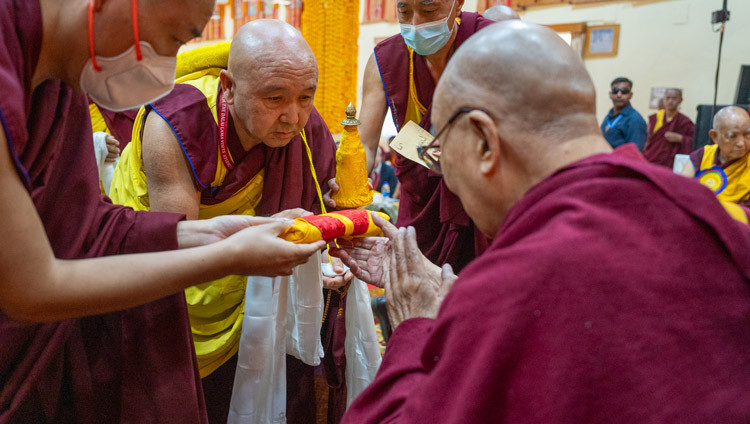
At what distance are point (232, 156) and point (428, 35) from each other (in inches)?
40.8

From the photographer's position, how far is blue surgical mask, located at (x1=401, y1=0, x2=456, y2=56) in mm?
2389

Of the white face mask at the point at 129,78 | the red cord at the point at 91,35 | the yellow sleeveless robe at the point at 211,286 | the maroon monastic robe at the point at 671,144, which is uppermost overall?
the red cord at the point at 91,35

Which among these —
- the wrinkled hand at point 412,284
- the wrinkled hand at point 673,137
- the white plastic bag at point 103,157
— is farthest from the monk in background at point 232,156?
the wrinkled hand at point 673,137

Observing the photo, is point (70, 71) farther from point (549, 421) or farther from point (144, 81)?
point (549, 421)

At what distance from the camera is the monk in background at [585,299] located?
0.82 meters

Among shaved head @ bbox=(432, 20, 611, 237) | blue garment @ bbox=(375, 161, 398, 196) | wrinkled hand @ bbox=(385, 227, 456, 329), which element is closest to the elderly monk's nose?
wrinkled hand @ bbox=(385, 227, 456, 329)

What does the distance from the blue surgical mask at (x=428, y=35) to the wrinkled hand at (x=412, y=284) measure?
49.4 inches

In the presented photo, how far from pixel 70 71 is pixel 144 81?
0.15 m

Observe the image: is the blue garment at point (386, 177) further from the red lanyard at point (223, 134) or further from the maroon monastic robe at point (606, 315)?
the maroon monastic robe at point (606, 315)

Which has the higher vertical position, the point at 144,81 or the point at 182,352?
the point at 144,81

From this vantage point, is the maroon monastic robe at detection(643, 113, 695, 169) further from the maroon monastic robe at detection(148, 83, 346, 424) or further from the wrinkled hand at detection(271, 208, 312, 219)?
the wrinkled hand at detection(271, 208, 312, 219)

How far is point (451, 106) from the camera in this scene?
110cm

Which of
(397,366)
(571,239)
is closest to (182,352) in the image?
(397,366)

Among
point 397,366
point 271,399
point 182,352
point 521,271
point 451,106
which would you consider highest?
point 451,106
